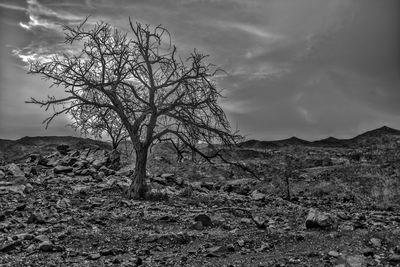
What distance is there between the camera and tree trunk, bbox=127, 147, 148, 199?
16891 millimetres

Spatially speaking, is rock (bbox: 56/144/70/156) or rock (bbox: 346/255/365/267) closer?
rock (bbox: 346/255/365/267)

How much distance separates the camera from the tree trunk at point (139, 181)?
55.4 ft

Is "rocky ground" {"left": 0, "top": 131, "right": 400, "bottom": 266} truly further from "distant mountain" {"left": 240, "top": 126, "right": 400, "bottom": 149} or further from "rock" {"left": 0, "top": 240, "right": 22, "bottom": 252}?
"distant mountain" {"left": 240, "top": 126, "right": 400, "bottom": 149}

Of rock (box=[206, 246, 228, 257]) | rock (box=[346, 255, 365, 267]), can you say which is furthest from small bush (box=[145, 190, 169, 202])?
rock (box=[346, 255, 365, 267])

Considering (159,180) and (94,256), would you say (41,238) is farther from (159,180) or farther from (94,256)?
(159,180)

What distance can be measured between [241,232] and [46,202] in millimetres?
7808

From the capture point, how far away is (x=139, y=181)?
17.2m

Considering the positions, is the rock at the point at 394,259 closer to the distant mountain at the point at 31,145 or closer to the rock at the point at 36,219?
the rock at the point at 36,219

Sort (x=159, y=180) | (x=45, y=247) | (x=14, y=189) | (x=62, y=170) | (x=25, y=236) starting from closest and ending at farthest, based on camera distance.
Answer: (x=45, y=247)
(x=25, y=236)
(x=14, y=189)
(x=159, y=180)
(x=62, y=170)

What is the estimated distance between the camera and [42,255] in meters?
8.58

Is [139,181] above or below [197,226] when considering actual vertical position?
above

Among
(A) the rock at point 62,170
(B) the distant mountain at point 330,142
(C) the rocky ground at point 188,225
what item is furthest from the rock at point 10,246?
(B) the distant mountain at point 330,142

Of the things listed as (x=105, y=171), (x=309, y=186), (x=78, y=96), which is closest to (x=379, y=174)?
(x=309, y=186)

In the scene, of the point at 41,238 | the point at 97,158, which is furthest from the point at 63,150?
the point at 41,238
